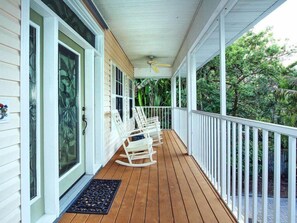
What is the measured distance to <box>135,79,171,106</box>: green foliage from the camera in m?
9.72

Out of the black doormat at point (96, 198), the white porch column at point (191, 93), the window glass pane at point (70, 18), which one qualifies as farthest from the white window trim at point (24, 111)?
the white porch column at point (191, 93)

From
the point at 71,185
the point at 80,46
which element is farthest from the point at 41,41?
the point at 71,185

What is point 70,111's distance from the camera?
8.73 ft

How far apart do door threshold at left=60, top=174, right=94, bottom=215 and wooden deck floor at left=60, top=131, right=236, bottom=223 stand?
0.46 ft

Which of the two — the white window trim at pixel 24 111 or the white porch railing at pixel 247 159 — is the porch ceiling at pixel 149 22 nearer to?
the white porch railing at pixel 247 159

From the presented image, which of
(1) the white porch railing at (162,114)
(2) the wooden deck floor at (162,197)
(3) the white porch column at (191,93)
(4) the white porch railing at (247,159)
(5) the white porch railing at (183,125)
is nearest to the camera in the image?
(4) the white porch railing at (247,159)

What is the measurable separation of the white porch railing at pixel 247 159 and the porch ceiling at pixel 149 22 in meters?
1.74

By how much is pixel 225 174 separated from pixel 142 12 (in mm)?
2750

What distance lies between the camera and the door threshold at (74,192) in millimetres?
2216

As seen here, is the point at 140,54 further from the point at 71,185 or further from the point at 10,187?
the point at 10,187

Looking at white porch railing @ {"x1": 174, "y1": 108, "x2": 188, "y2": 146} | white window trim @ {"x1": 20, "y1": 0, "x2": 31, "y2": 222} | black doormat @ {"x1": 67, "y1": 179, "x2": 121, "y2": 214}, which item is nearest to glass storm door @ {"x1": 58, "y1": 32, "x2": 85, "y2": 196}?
black doormat @ {"x1": 67, "y1": 179, "x2": 121, "y2": 214}

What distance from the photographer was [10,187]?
1364 mm

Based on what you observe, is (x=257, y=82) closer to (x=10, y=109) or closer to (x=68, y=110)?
(x=68, y=110)

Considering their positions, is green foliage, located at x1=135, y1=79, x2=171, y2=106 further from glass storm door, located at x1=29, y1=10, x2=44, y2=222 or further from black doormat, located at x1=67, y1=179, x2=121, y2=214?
glass storm door, located at x1=29, y1=10, x2=44, y2=222
